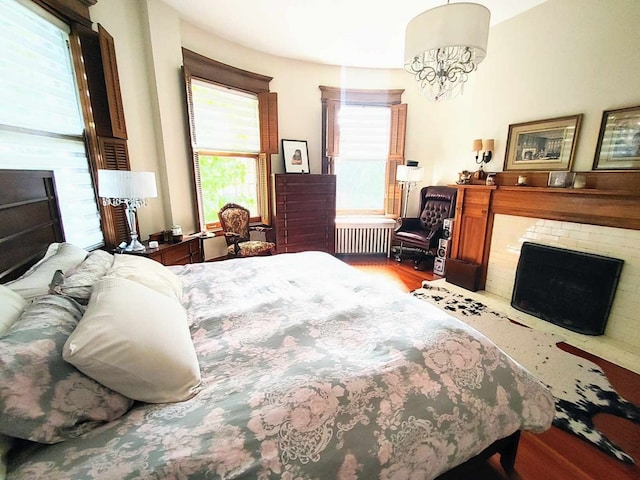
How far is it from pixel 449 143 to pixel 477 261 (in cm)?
197

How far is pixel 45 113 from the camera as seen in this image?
191 cm

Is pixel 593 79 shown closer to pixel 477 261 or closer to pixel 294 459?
pixel 477 261

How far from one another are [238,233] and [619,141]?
3.90 meters

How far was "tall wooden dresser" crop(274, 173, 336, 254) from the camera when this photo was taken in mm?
3900

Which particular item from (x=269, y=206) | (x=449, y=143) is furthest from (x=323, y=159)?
(x=449, y=143)

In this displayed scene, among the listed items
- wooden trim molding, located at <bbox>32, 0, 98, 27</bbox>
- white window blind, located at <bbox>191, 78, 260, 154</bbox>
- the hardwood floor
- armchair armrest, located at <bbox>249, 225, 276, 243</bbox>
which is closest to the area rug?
the hardwood floor

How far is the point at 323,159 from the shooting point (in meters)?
4.45

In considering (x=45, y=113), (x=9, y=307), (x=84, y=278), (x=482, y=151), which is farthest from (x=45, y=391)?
(x=482, y=151)

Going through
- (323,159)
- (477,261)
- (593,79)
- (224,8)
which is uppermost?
(224,8)

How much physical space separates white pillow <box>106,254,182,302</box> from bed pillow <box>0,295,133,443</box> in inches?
15.5

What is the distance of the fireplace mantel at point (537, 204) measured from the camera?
7.41ft

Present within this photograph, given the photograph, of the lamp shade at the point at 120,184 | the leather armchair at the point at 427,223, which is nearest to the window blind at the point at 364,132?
the leather armchair at the point at 427,223

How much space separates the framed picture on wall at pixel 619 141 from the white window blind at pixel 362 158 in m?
2.62

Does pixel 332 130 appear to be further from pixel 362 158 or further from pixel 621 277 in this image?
pixel 621 277
